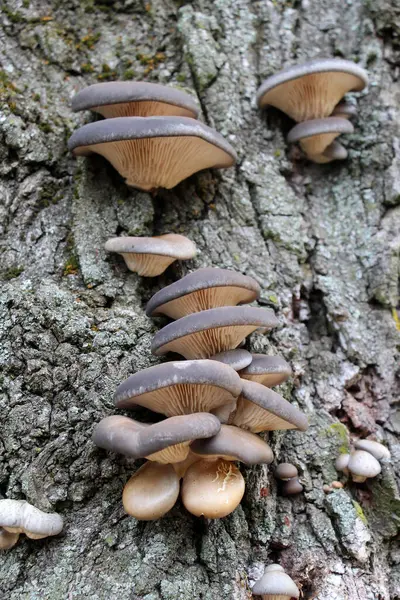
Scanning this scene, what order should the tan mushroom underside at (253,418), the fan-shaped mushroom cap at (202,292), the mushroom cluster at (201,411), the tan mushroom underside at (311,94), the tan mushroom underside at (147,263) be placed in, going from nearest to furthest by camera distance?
the mushroom cluster at (201,411) → the tan mushroom underside at (253,418) → the fan-shaped mushroom cap at (202,292) → the tan mushroom underside at (147,263) → the tan mushroom underside at (311,94)

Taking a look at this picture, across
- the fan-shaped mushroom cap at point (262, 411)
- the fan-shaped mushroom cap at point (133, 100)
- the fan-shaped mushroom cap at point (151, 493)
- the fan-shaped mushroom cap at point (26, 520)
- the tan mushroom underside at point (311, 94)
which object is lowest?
the fan-shaped mushroom cap at point (26, 520)

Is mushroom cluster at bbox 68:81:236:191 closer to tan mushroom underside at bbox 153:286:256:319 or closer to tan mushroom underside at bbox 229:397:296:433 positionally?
tan mushroom underside at bbox 153:286:256:319

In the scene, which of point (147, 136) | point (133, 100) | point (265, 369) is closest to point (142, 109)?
point (133, 100)

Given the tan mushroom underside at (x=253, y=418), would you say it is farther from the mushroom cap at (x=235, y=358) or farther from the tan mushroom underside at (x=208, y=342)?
the tan mushroom underside at (x=208, y=342)

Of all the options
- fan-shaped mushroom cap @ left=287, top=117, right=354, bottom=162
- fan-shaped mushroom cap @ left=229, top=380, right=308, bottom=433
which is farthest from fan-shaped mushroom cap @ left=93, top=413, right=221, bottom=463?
fan-shaped mushroom cap @ left=287, top=117, right=354, bottom=162

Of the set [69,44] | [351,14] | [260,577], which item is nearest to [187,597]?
[260,577]

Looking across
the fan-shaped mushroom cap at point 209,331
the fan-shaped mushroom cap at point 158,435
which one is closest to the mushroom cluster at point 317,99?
the fan-shaped mushroom cap at point 209,331

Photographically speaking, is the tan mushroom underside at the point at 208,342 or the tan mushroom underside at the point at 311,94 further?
the tan mushroom underside at the point at 311,94
